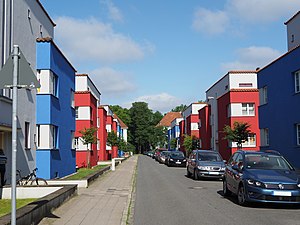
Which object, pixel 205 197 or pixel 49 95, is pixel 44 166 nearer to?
pixel 49 95

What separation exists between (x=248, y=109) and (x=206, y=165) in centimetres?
1873

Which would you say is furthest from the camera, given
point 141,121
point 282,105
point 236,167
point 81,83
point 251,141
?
point 141,121

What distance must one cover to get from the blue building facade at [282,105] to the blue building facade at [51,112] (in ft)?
41.6

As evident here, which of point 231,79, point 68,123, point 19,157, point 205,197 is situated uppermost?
point 231,79

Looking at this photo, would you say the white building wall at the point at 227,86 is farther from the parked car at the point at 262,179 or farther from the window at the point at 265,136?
the parked car at the point at 262,179

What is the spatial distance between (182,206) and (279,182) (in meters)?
2.92

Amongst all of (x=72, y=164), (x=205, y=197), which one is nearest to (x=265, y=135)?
(x=72, y=164)

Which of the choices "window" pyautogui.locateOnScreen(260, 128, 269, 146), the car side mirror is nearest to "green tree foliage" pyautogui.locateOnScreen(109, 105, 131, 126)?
"window" pyautogui.locateOnScreen(260, 128, 269, 146)

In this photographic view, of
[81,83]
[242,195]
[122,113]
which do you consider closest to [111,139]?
[81,83]

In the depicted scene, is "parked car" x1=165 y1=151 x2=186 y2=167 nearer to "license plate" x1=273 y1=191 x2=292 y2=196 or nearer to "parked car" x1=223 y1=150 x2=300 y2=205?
"parked car" x1=223 y1=150 x2=300 y2=205

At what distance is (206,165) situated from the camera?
73.8ft

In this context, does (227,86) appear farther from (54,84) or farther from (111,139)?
(54,84)

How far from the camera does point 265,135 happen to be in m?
28.7

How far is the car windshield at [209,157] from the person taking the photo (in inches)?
931
